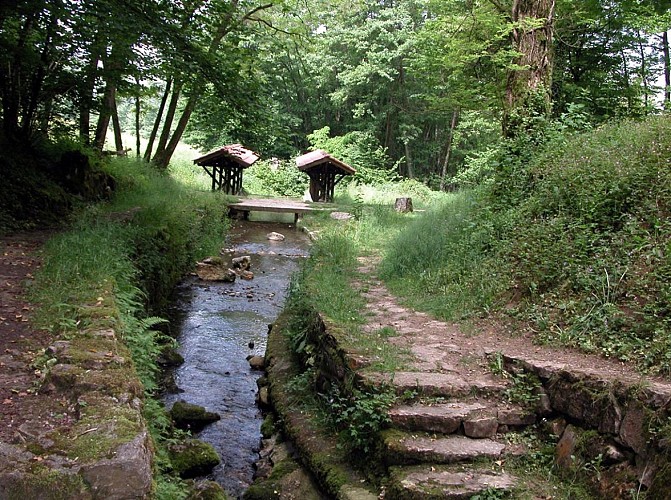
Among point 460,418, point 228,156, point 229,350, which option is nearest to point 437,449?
point 460,418

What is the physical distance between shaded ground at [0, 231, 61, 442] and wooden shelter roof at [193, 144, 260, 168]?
50.5 ft

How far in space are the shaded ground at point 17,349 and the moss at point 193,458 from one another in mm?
1679

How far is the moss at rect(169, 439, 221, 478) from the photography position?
5141 mm

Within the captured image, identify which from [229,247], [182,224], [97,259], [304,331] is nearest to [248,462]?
[304,331]

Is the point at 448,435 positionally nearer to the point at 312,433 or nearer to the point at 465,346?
the point at 465,346

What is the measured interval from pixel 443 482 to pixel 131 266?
5052 millimetres

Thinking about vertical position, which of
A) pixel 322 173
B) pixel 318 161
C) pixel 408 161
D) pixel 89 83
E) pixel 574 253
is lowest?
pixel 574 253

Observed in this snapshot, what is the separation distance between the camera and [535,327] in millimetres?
5719

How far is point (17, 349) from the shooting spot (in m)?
4.18

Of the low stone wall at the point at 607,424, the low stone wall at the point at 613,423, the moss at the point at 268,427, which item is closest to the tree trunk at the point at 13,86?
the moss at the point at 268,427

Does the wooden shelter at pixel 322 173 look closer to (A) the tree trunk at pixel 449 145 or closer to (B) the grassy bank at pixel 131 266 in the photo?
(A) the tree trunk at pixel 449 145

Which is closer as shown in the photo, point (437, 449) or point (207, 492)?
point (437, 449)

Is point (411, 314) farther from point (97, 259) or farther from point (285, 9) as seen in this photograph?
point (285, 9)

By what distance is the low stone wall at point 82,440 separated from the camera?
2.77 metres
